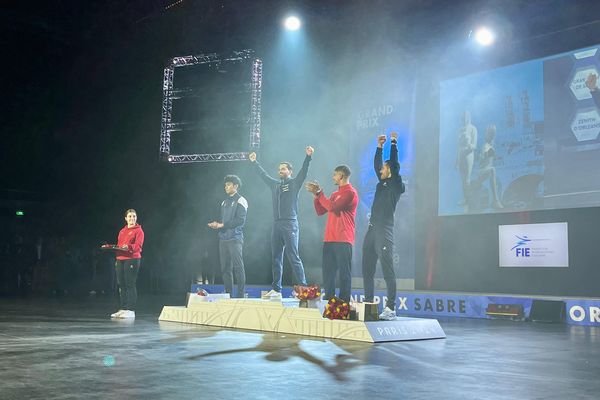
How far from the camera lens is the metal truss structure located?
1219 cm

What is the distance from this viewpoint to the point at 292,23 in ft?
37.3

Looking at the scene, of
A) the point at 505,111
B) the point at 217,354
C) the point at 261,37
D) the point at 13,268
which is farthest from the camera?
the point at 13,268

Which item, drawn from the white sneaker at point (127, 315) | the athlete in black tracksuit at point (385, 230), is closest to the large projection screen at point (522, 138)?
the athlete in black tracksuit at point (385, 230)

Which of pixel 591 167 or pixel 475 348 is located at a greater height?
pixel 591 167

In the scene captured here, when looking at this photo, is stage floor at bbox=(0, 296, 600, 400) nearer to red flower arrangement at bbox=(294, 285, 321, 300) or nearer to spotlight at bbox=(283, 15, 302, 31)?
red flower arrangement at bbox=(294, 285, 321, 300)

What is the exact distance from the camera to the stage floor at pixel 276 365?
3.20 meters

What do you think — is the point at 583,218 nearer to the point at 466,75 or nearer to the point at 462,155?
the point at 462,155

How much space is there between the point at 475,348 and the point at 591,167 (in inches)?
186

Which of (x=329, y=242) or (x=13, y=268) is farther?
(x=13, y=268)

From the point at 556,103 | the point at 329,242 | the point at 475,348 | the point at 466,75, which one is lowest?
the point at 475,348

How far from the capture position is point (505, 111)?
9.97 metres

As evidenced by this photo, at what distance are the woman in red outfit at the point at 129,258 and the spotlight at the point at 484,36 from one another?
21.7ft

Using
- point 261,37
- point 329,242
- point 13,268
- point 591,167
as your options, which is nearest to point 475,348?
point 329,242

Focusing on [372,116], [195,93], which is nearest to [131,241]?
[195,93]
